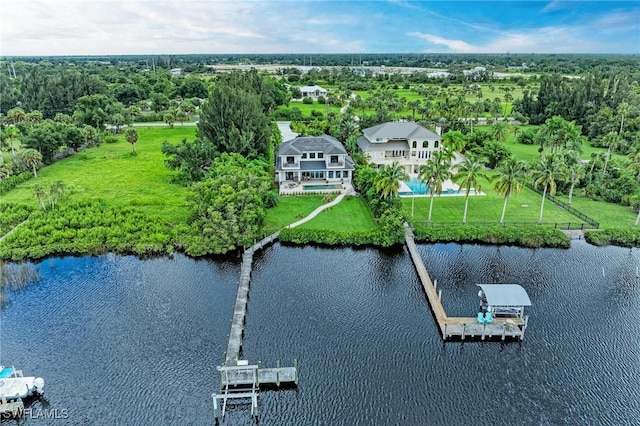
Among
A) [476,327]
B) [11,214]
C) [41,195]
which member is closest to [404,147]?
[476,327]

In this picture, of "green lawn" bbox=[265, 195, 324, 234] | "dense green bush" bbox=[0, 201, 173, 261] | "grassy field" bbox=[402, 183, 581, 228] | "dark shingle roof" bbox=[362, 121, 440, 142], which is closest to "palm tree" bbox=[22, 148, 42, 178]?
"dense green bush" bbox=[0, 201, 173, 261]

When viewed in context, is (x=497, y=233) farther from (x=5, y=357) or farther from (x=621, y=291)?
(x=5, y=357)

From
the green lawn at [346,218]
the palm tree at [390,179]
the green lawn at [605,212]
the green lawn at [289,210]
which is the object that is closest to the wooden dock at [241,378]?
the green lawn at [289,210]

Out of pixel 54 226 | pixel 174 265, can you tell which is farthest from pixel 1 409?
pixel 54 226

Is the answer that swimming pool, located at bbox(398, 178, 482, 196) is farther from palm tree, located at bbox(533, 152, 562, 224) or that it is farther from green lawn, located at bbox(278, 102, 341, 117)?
green lawn, located at bbox(278, 102, 341, 117)

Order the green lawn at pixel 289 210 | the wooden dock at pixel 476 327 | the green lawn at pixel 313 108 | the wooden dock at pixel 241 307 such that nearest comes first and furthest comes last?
the wooden dock at pixel 241 307
the wooden dock at pixel 476 327
the green lawn at pixel 289 210
the green lawn at pixel 313 108

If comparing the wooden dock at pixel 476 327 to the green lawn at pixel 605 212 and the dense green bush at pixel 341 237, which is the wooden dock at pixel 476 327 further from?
the green lawn at pixel 605 212
